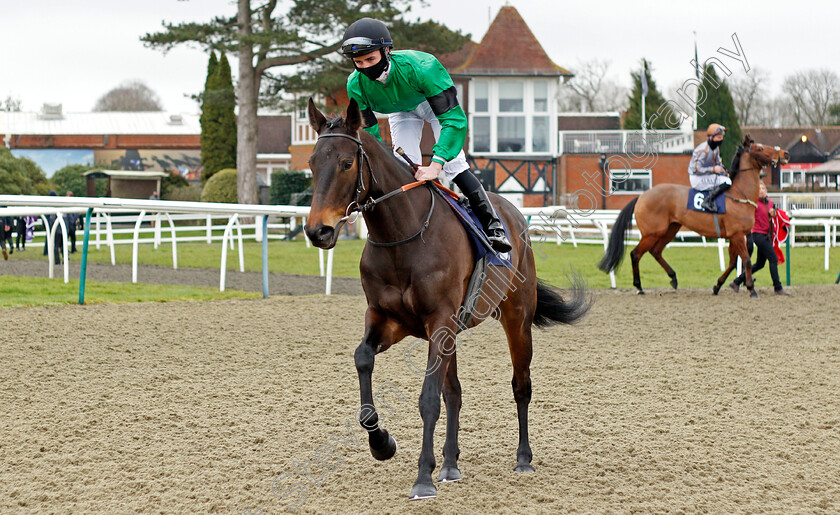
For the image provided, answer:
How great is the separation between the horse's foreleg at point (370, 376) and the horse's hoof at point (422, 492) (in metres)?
0.42

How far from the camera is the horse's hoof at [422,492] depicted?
3547mm

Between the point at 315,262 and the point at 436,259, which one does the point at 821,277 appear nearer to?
the point at 315,262

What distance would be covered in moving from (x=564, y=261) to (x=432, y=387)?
13850mm

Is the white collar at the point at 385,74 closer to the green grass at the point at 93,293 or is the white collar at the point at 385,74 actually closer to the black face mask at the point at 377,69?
the black face mask at the point at 377,69

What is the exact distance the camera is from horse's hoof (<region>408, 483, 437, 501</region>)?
355 cm

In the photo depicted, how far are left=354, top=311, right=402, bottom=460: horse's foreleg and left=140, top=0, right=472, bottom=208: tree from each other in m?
20.5

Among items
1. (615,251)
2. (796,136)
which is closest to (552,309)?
(615,251)

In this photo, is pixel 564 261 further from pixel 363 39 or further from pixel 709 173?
pixel 363 39

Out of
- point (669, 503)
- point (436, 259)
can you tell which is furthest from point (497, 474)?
point (436, 259)

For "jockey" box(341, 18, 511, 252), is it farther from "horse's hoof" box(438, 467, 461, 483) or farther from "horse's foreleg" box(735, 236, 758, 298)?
"horse's foreleg" box(735, 236, 758, 298)

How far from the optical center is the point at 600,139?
117ft

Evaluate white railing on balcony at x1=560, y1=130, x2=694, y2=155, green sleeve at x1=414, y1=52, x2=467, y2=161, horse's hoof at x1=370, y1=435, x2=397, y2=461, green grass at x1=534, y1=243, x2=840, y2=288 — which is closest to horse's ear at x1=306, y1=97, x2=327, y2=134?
green sleeve at x1=414, y1=52, x2=467, y2=161

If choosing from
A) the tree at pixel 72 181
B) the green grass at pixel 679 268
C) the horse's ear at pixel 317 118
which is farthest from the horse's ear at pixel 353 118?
the tree at pixel 72 181

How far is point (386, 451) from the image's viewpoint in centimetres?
399
